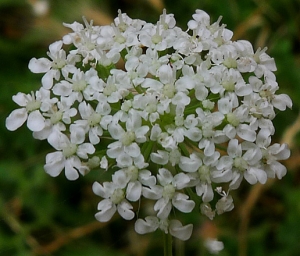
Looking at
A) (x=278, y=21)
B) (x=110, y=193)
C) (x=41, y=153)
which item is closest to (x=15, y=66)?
(x=41, y=153)

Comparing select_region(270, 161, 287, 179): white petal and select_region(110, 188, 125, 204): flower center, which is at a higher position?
select_region(270, 161, 287, 179): white petal

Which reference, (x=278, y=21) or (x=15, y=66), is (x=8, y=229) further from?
(x=278, y=21)

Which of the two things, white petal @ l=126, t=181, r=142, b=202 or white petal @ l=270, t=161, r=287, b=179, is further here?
white petal @ l=270, t=161, r=287, b=179

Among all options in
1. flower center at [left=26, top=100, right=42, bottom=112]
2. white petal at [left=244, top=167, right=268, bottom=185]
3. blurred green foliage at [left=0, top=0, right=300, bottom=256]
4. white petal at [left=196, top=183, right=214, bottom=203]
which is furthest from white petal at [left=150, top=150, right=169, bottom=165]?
blurred green foliage at [left=0, top=0, right=300, bottom=256]

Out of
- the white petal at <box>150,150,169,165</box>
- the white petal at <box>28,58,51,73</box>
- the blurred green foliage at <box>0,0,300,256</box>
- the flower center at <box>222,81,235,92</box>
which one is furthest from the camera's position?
the blurred green foliage at <box>0,0,300,256</box>

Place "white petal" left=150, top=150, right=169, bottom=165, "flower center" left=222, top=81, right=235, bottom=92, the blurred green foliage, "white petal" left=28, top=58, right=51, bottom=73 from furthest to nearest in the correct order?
the blurred green foliage < "white petal" left=28, top=58, right=51, bottom=73 < "flower center" left=222, top=81, right=235, bottom=92 < "white petal" left=150, top=150, right=169, bottom=165

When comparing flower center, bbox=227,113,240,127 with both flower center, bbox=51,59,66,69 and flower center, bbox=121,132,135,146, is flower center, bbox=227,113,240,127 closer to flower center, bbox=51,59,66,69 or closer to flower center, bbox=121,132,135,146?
flower center, bbox=121,132,135,146

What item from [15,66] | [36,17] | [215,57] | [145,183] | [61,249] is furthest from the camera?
[36,17]

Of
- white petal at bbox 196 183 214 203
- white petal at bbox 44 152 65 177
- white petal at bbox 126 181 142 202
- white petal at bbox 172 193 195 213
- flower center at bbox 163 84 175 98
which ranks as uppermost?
flower center at bbox 163 84 175 98
